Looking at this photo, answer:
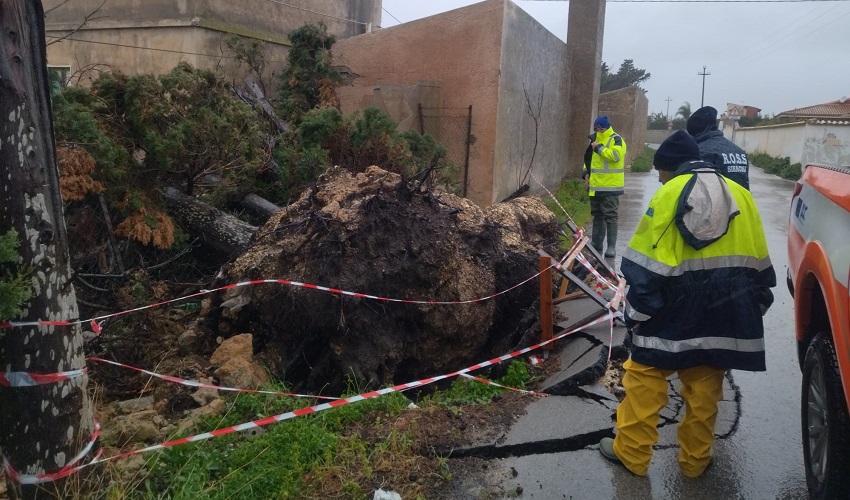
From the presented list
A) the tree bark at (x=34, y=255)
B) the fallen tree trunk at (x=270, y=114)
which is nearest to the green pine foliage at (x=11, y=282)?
the tree bark at (x=34, y=255)

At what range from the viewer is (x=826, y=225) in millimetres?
2855

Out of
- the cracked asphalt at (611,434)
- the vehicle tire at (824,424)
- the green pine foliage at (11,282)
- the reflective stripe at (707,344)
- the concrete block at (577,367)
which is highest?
the green pine foliage at (11,282)

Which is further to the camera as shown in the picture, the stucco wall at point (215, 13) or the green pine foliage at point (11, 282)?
the stucco wall at point (215, 13)

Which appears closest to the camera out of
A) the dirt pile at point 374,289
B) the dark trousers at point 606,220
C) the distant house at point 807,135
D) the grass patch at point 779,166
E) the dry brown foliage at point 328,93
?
the dirt pile at point 374,289

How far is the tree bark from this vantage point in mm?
2477

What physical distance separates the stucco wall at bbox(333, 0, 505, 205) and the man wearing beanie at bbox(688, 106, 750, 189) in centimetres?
570

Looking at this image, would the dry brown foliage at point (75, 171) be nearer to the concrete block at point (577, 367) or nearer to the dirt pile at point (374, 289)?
the dirt pile at point (374, 289)

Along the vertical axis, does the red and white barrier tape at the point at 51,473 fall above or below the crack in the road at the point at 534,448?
above

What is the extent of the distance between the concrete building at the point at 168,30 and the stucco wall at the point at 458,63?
119 inches

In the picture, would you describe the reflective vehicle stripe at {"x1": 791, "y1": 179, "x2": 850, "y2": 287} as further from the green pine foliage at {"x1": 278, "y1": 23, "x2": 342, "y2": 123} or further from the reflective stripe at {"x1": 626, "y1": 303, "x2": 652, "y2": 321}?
the green pine foliage at {"x1": 278, "y1": 23, "x2": 342, "y2": 123}

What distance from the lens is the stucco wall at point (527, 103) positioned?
10.9 metres

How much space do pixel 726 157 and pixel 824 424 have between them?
2571 millimetres

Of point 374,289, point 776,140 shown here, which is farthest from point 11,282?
point 776,140

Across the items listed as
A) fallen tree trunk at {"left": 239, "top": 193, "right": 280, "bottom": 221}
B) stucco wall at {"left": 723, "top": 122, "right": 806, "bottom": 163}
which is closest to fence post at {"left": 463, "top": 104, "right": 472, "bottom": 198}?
fallen tree trunk at {"left": 239, "top": 193, "right": 280, "bottom": 221}
